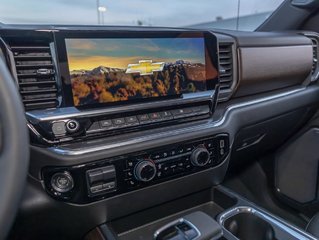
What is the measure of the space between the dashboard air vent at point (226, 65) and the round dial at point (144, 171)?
1.37 feet

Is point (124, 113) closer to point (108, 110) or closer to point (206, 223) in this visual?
point (108, 110)

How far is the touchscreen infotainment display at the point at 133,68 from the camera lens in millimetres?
758

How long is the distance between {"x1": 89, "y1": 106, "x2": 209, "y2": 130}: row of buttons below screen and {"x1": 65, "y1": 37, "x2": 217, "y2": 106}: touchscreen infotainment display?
2.0 inches

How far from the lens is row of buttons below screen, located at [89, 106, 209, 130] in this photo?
0.79 metres

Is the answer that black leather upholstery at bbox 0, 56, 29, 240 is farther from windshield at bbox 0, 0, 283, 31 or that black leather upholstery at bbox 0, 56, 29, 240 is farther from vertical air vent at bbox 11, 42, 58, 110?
windshield at bbox 0, 0, 283, 31

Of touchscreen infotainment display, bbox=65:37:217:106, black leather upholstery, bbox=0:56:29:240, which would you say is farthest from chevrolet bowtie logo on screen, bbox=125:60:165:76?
black leather upholstery, bbox=0:56:29:240

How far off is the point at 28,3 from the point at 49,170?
764 millimetres

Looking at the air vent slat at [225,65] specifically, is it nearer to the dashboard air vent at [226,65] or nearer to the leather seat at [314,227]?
the dashboard air vent at [226,65]

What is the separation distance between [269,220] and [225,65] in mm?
534

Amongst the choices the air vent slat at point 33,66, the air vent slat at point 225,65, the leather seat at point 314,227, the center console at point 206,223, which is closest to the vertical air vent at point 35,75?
the air vent slat at point 33,66

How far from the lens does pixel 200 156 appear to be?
923mm

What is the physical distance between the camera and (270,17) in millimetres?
1582

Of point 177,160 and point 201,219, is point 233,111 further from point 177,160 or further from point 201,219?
point 201,219

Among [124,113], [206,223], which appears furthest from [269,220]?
[124,113]
